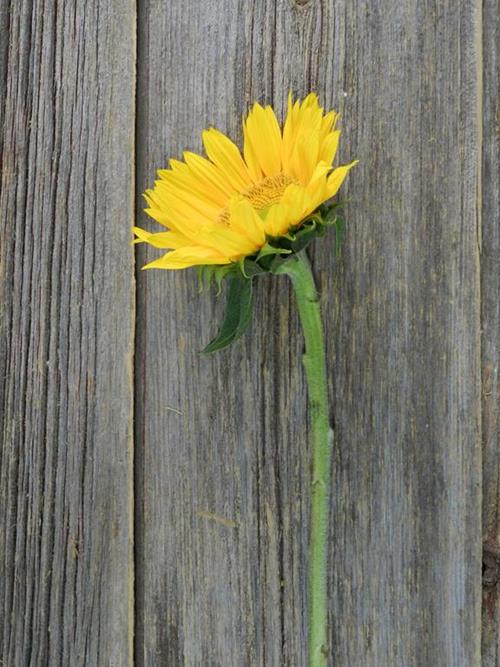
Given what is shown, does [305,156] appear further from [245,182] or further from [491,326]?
[491,326]

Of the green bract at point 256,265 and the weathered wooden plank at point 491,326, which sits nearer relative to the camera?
the green bract at point 256,265

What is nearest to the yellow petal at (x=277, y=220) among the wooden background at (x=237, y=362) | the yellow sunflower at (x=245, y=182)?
the yellow sunflower at (x=245, y=182)

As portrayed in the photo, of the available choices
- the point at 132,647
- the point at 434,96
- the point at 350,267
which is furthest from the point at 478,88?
the point at 132,647

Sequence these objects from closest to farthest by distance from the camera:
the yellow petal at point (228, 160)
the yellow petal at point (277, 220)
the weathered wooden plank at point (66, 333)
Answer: the yellow petal at point (277, 220), the yellow petal at point (228, 160), the weathered wooden plank at point (66, 333)

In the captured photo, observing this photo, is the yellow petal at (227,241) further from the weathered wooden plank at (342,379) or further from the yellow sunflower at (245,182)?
the weathered wooden plank at (342,379)

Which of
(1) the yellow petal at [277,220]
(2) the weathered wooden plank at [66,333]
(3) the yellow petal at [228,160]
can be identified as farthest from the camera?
(2) the weathered wooden plank at [66,333]

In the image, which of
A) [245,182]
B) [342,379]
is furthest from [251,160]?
[342,379]

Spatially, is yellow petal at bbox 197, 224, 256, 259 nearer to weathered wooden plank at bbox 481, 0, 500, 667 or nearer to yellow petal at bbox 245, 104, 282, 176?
yellow petal at bbox 245, 104, 282, 176
